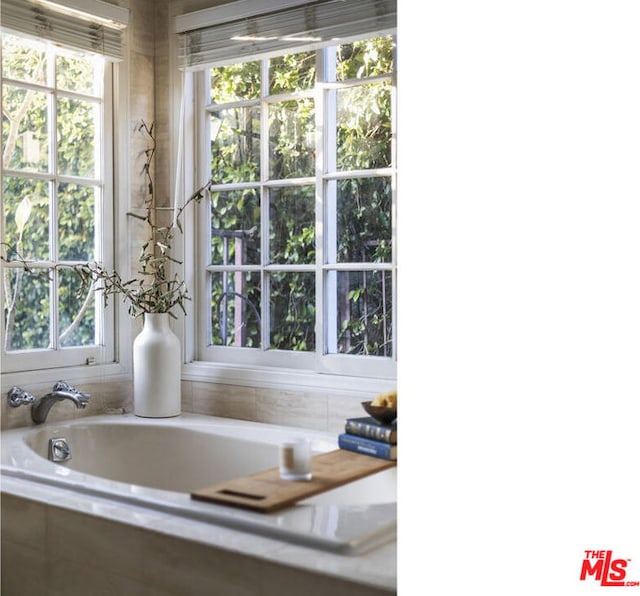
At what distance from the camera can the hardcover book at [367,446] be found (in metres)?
1.47

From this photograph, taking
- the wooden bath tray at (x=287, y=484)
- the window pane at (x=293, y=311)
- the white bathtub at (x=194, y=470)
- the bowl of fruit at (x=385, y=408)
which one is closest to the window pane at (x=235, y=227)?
the window pane at (x=293, y=311)

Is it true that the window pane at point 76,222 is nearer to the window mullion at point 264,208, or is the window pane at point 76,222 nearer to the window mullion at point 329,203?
the window mullion at point 264,208

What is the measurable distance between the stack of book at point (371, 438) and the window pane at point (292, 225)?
68 cm

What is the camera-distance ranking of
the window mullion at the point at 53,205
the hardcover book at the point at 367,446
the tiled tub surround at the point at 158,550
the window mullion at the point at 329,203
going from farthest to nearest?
the window mullion at the point at 53,205 < the window mullion at the point at 329,203 < the hardcover book at the point at 367,446 < the tiled tub surround at the point at 158,550

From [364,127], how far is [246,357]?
2.31ft

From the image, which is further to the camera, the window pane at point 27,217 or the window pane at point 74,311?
the window pane at point 74,311

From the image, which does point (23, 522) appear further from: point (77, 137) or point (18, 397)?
point (77, 137)

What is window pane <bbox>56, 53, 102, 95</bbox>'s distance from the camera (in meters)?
2.20

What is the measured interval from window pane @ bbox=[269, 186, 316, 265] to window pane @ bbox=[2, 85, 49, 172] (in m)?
0.61

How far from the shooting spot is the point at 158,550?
1.30 metres

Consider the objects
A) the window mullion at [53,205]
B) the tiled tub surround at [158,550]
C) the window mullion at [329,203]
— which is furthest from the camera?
the window mullion at [53,205]

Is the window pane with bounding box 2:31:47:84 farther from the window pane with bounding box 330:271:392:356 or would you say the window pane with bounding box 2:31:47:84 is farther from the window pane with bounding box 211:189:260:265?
the window pane with bounding box 330:271:392:356

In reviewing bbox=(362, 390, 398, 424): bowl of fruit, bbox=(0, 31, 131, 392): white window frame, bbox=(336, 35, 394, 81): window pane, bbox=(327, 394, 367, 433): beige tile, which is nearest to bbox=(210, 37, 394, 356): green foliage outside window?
bbox=(336, 35, 394, 81): window pane
